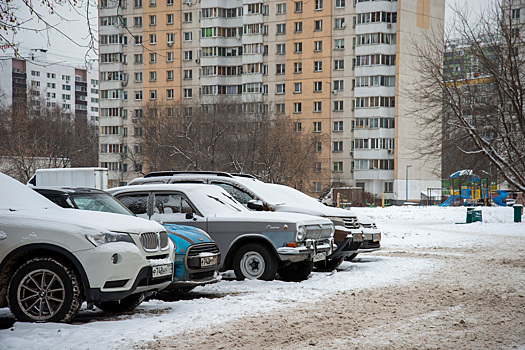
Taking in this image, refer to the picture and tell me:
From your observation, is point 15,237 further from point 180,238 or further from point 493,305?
point 493,305

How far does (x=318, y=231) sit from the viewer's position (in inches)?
489

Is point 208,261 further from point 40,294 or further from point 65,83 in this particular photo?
point 65,83

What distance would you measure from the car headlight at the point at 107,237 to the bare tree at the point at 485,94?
Result: 24450 mm

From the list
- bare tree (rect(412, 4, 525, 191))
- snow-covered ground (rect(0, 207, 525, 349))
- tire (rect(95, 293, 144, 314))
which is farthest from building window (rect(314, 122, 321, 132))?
tire (rect(95, 293, 144, 314))

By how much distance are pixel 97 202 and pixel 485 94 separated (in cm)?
2664

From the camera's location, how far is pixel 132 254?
26.4ft

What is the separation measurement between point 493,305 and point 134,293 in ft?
16.5

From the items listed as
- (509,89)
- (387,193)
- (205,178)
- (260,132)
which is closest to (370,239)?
(205,178)

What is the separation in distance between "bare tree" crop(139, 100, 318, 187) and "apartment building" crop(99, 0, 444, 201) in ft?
41.2

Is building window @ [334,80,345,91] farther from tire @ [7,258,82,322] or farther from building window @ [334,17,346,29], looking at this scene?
tire @ [7,258,82,322]

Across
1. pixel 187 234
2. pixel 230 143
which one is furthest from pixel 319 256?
pixel 230 143

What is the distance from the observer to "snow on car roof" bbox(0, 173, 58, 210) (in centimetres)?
843

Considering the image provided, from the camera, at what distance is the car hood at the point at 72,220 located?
25.8 feet

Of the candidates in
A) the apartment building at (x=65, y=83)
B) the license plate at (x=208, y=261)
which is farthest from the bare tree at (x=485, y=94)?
the apartment building at (x=65, y=83)
